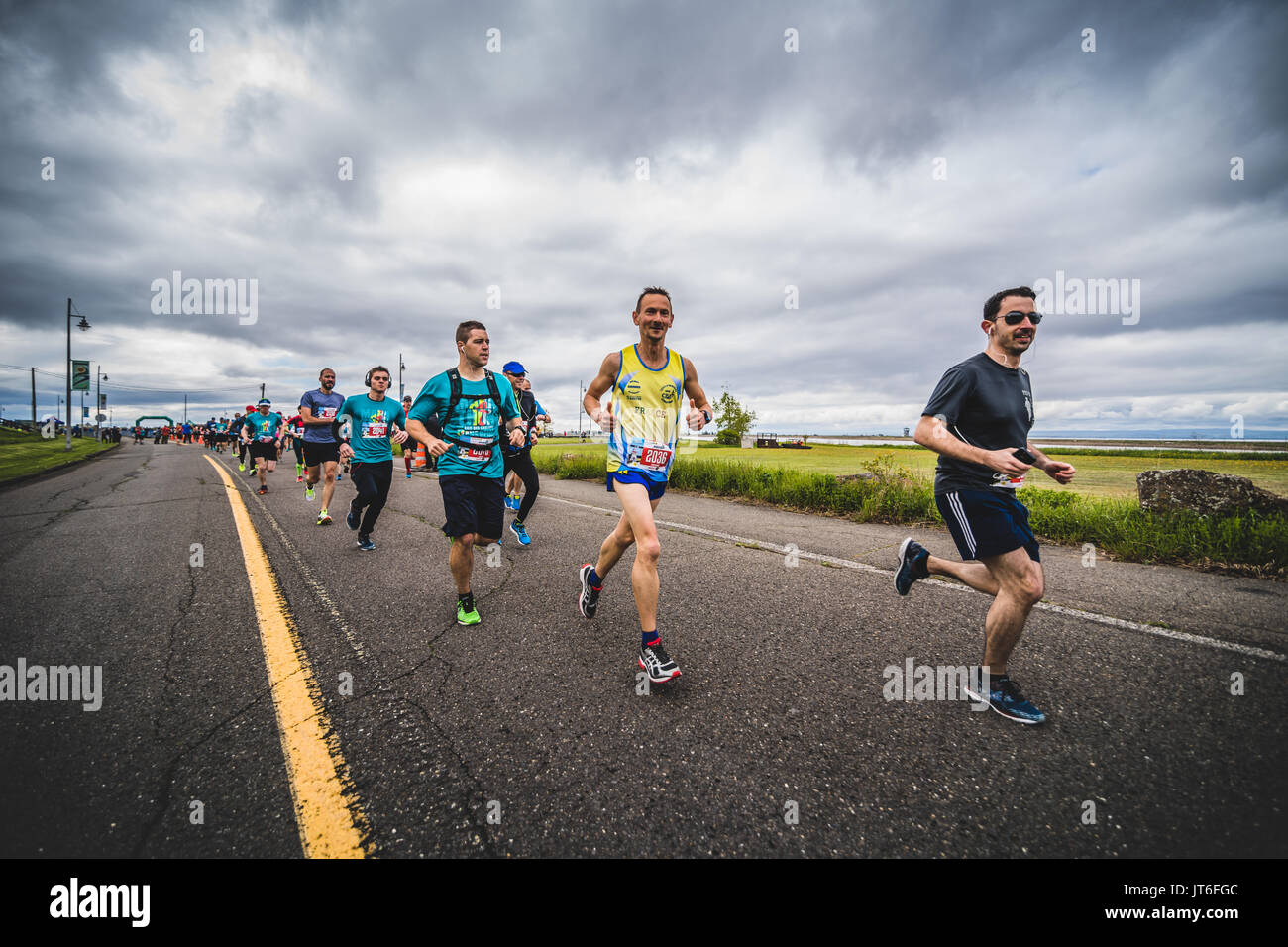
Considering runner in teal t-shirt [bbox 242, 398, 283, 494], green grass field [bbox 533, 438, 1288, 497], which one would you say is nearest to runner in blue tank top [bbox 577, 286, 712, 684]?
green grass field [bbox 533, 438, 1288, 497]

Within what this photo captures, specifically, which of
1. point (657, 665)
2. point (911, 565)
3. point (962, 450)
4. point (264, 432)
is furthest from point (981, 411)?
point (264, 432)

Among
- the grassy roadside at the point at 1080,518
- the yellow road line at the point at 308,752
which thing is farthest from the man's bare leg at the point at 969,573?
the grassy roadside at the point at 1080,518

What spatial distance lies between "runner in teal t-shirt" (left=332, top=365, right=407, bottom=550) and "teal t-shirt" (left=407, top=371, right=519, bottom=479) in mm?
2457

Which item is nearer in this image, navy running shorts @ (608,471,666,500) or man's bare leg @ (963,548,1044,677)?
man's bare leg @ (963,548,1044,677)

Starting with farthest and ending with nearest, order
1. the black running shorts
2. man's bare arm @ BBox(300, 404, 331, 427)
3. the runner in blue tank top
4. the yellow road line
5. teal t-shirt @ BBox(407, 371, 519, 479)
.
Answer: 1. the black running shorts
2. man's bare arm @ BBox(300, 404, 331, 427)
3. teal t-shirt @ BBox(407, 371, 519, 479)
4. the runner in blue tank top
5. the yellow road line

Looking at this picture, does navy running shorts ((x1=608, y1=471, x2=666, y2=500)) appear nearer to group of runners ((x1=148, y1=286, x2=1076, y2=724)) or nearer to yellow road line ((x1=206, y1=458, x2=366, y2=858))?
group of runners ((x1=148, y1=286, x2=1076, y2=724))

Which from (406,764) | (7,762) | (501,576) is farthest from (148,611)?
(406,764)

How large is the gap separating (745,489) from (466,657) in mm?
8889

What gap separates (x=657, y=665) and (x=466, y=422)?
2.40 metres

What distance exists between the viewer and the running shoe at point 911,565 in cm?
332

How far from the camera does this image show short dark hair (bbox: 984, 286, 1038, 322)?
2.83 meters

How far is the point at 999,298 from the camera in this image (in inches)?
113

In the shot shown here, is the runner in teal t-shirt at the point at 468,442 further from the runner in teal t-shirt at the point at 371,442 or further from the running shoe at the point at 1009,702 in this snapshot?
the running shoe at the point at 1009,702
